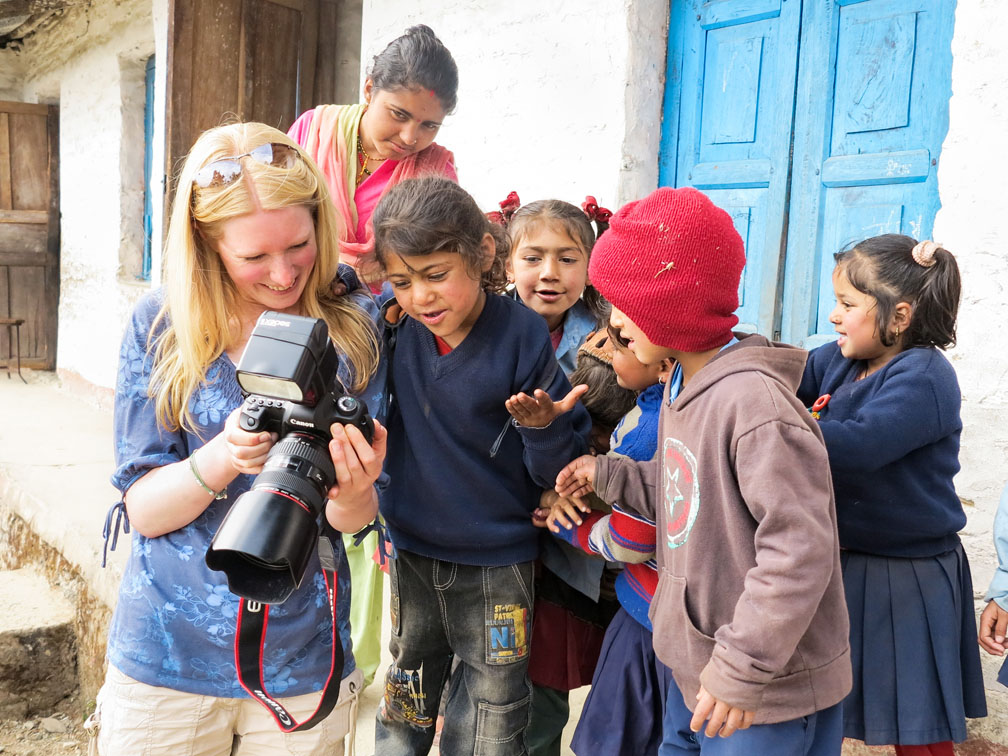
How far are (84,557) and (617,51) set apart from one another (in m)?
2.95

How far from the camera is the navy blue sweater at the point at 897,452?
1.64 metres

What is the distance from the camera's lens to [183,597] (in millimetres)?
1341

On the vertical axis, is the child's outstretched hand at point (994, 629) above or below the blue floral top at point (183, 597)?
below

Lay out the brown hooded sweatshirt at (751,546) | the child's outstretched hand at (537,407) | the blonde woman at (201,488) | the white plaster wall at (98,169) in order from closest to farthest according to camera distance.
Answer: the brown hooded sweatshirt at (751,546), the blonde woman at (201,488), the child's outstretched hand at (537,407), the white plaster wall at (98,169)

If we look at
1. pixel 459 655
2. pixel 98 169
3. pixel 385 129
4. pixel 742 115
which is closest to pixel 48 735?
pixel 459 655

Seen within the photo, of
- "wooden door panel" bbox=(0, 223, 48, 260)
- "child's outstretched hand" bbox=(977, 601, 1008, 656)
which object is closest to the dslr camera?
"child's outstretched hand" bbox=(977, 601, 1008, 656)

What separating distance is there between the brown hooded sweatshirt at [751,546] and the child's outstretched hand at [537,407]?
20cm

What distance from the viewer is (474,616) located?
174cm

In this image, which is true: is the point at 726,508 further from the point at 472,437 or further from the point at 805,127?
the point at 805,127

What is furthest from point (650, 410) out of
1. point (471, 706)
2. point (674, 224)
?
point (471, 706)

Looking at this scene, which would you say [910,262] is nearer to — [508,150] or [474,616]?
[474,616]

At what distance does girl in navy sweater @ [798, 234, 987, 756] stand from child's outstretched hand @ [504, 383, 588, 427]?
55 centimetres

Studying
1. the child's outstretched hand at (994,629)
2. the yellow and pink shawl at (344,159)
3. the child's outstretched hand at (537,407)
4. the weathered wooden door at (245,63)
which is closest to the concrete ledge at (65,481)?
the weathered wooden door at (245,63)

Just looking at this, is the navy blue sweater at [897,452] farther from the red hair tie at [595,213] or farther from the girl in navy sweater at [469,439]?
the red hair tie at [595,213]
